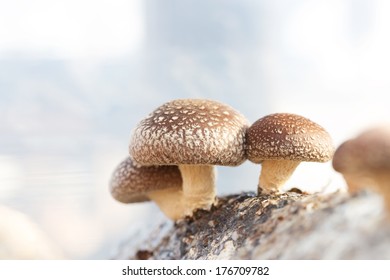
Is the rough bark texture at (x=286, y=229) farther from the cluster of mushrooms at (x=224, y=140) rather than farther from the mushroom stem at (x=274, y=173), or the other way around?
the cluster of mushrooms at (x=224, y=140)

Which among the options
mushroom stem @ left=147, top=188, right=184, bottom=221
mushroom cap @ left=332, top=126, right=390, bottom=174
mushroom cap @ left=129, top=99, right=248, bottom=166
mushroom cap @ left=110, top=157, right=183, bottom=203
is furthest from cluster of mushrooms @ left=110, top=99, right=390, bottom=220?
mushroom cap @ left=332, top=126, right=390, bottom=174

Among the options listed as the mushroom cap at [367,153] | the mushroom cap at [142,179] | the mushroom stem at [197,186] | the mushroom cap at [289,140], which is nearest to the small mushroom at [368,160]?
the mushroom cap at [367,153]

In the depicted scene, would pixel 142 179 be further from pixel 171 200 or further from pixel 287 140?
pixel 287 140

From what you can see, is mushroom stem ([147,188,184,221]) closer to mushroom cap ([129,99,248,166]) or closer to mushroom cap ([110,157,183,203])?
mushroom cap ([110,157,183,203])

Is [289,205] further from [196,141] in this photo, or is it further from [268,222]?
[196,141]
